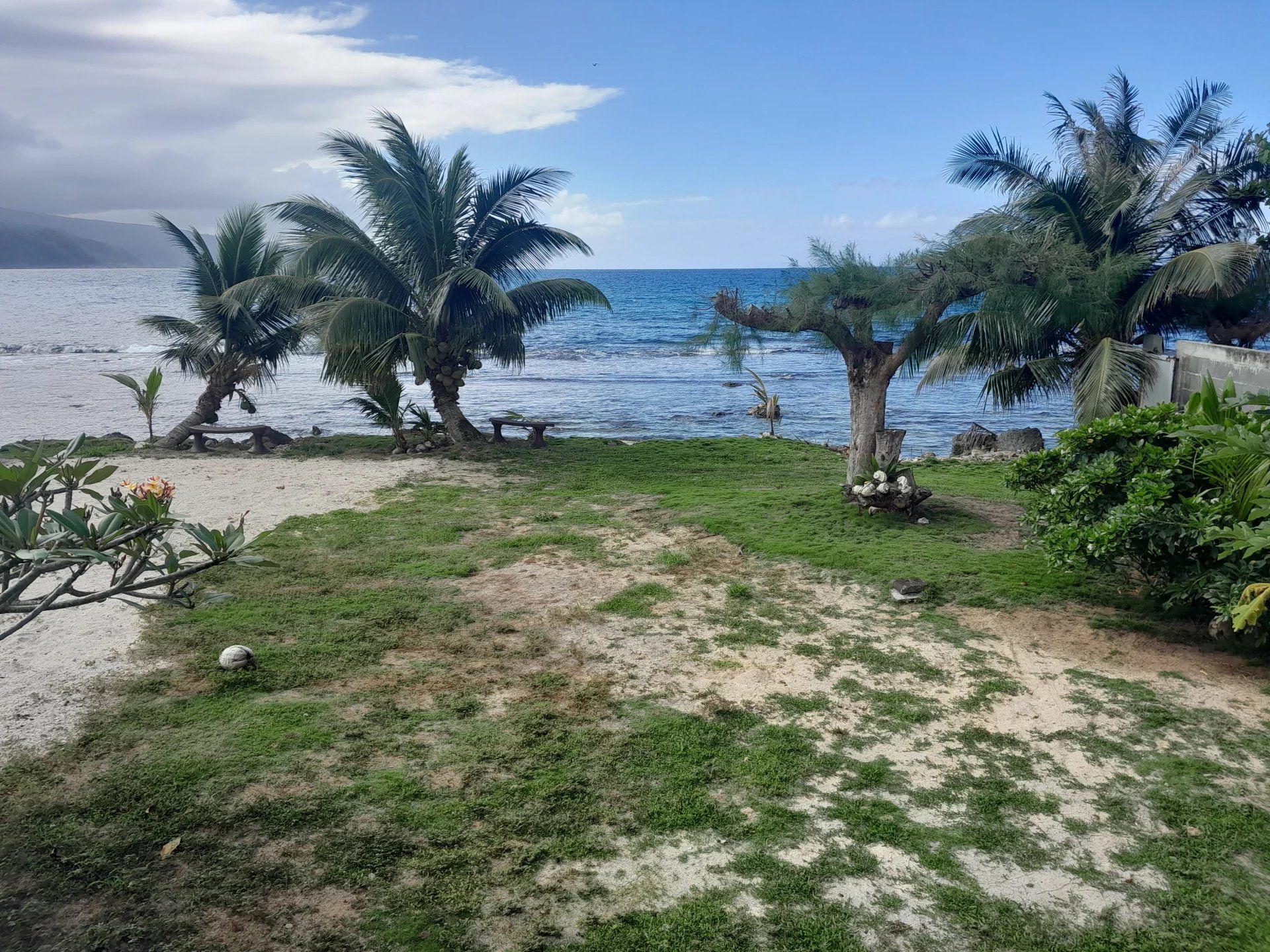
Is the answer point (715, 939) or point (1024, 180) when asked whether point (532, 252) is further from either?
point (715, 939)

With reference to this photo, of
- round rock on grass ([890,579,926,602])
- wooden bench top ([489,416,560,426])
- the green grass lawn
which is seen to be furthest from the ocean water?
round rock on grass ([890,579,926,602])

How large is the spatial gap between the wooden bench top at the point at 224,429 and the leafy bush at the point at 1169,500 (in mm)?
12355

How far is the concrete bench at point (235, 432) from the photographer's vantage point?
14820mm

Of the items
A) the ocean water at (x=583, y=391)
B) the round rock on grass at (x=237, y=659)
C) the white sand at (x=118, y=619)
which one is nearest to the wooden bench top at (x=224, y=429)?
the white sand at (x=118, y=619)

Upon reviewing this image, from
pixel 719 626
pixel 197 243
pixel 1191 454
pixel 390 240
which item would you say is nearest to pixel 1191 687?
pixel 1191 454

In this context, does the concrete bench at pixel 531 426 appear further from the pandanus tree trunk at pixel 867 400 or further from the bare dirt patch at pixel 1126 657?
the bare dirt patch at pixel 1126 657

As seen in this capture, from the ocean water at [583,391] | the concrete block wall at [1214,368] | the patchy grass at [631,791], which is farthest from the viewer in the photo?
the ocean water at [583,391]

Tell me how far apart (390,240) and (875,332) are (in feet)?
26.6

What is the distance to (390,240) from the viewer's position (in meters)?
14.5

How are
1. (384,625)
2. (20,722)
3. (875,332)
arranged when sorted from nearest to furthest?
(20,722) < (384,625) < (875,332)

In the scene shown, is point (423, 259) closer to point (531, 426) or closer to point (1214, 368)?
point (531, 426)

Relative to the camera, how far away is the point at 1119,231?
13.7 m

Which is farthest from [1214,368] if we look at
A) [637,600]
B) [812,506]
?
[637,600]

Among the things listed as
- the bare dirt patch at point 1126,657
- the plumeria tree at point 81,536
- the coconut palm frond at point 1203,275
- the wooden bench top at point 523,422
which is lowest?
the bare dirt patch at point 1126,657
